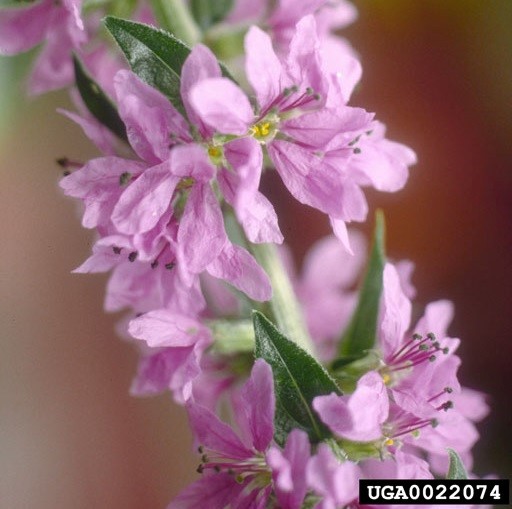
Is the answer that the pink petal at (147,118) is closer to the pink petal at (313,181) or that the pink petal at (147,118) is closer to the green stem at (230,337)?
the pink petal at (313,181)

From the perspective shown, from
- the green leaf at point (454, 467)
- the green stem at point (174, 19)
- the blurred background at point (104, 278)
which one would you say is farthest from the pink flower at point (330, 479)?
the blurred background at point (104, 278)

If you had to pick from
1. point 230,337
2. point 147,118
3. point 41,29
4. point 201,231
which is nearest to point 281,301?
point 230,337

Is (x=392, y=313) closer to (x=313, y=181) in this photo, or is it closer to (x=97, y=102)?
(x=313, y=181)

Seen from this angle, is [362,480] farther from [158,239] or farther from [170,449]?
[170,449]

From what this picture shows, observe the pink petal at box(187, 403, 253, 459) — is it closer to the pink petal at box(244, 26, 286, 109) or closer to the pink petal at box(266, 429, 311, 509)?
the pink petal at box(266, 429, 311, 509)

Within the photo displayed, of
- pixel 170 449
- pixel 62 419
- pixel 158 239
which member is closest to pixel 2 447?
pixel 62 419

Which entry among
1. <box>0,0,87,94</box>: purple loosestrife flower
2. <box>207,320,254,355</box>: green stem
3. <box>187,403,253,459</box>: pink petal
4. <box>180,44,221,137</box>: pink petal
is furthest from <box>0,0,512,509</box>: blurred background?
<box>180,44,221,137</box>: pink petal
